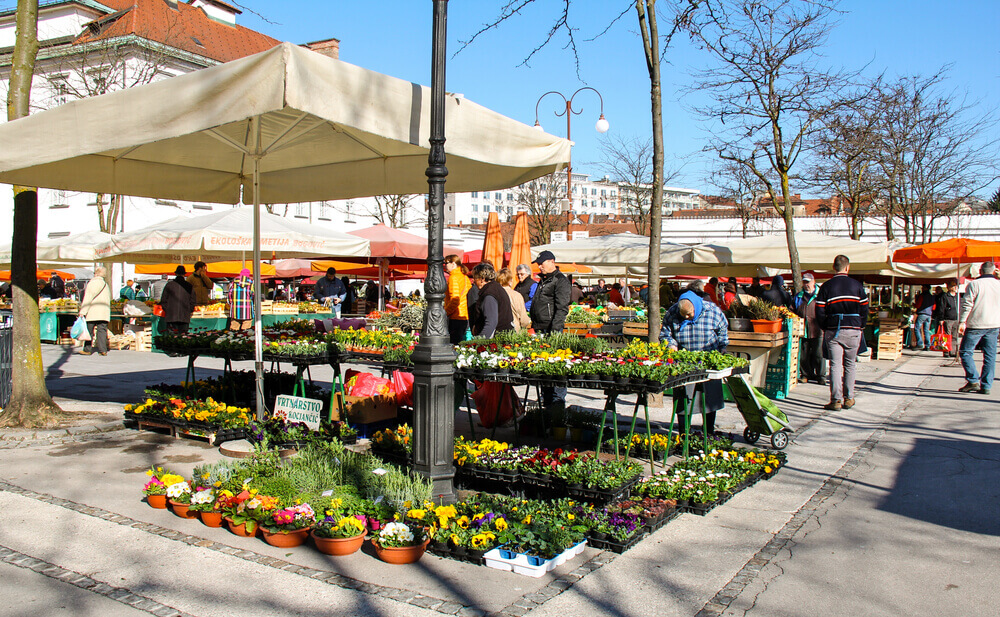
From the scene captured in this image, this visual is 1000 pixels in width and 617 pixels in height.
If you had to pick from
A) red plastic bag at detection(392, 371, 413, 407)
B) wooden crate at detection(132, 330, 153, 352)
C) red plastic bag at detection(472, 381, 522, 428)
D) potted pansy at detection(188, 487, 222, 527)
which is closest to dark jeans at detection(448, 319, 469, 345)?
red plastic bag at detection(472, 381, 522, 428)

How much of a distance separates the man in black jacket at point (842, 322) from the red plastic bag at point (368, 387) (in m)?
5.60

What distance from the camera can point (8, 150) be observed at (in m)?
5.75

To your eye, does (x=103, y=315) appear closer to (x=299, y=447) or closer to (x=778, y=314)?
(x=299, y=447)

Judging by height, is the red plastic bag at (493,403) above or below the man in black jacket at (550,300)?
below

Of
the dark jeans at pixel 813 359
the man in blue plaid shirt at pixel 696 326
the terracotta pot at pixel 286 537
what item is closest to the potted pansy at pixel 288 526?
the terracotta pot at pixel 286 537

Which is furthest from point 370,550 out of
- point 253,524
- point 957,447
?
point 957,447

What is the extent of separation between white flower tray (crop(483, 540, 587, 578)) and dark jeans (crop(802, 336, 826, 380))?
9495 millimetres

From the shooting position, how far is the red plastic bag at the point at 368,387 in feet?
26.1

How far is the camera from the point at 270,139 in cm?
738

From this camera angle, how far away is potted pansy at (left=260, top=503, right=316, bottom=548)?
4543 millimetres

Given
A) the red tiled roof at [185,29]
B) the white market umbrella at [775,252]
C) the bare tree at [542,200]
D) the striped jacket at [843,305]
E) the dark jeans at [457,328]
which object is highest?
the red tiled roof at [185,29]

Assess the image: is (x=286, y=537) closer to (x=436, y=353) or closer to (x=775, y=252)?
(x=436, y=353)

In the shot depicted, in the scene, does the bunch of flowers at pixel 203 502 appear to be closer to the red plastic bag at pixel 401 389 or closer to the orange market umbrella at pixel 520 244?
the red plastic bag at pixel 401 389

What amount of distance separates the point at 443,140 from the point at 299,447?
10.7 feet
